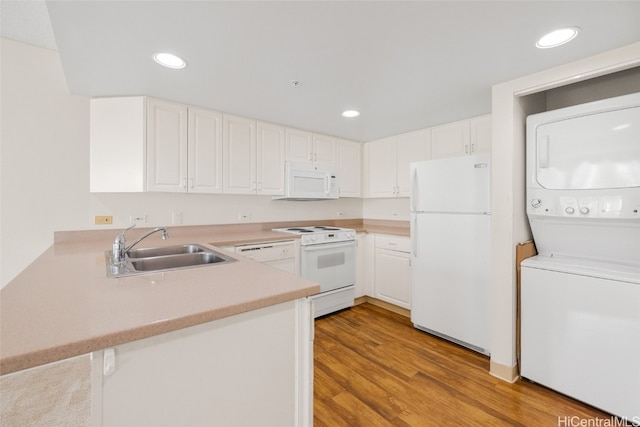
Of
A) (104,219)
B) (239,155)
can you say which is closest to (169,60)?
(239,155)

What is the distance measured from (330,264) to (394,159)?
5.11 ft

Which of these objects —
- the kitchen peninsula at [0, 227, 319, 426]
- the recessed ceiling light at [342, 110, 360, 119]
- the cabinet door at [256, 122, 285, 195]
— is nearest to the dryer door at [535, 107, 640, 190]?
the recessed ceiling light at [342, 110, 360, 119]

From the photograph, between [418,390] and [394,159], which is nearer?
[418,390]

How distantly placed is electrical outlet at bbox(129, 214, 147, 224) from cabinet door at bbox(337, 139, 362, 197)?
86.9 inches

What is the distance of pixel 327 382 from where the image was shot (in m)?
1.97

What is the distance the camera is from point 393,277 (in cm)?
323

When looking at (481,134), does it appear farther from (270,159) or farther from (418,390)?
(418,390)

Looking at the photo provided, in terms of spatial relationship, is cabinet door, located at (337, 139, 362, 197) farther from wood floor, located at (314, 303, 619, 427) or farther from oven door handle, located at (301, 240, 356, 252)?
wood floor, located at (314, 303, 619, 427)

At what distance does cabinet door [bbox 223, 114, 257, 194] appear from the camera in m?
2.81

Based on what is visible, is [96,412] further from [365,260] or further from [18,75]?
[365,260]

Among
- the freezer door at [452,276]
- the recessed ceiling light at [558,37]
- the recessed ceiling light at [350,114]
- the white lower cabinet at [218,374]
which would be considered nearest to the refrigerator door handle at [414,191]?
the freezer door at [452,276]

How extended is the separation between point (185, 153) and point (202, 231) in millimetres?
804

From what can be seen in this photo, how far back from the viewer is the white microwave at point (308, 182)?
3182 millimetres
